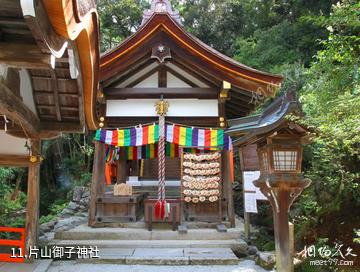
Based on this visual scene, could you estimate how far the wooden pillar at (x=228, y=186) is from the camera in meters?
8.86

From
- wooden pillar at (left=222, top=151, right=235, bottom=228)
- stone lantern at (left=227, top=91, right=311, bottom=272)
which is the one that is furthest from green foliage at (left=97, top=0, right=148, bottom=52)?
stone lantern at (left=227, top=91, right=311, bottom=272)

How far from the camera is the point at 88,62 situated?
3584 mm

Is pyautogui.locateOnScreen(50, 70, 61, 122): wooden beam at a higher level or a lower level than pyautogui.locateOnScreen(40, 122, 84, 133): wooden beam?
higher

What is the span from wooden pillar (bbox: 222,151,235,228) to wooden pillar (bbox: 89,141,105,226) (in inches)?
131

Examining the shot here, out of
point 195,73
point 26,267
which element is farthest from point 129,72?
point 26,267

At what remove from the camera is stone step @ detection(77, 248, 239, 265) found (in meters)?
6.49

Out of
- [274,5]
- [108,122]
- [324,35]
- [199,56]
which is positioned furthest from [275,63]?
[108,122]

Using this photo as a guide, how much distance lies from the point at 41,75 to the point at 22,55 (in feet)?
6.90

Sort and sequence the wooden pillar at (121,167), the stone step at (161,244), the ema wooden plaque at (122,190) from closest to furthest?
the stone step at (161,244), the ema wooden plaque at (122,190), the wooden pillar at (121,167)

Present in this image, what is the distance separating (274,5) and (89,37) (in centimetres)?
2074

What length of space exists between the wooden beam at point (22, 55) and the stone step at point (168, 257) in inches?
189

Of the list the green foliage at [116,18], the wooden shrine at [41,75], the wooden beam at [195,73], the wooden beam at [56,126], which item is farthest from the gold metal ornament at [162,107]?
the green foliage at [116,18]

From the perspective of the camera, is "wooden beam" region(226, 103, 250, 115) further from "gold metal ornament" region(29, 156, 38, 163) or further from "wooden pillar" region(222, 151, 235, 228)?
"gold metal ornament" region(29, 156, 38, 163)

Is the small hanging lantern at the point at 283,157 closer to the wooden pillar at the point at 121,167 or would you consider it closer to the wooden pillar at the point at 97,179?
the wooden pillar at the point at 97,179
